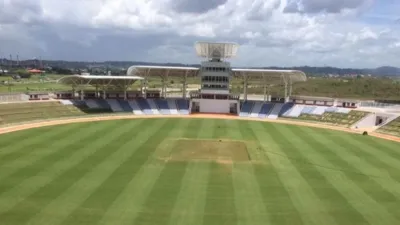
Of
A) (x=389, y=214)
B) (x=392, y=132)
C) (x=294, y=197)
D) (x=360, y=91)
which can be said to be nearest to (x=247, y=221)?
(x=294, y=197)

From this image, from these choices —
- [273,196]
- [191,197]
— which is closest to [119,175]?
[191,197]

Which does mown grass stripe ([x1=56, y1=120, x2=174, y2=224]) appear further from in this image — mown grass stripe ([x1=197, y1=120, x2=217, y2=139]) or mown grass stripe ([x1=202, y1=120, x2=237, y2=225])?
mown grass stripe ([x1=202, y1=120, x2=237, y2=225])

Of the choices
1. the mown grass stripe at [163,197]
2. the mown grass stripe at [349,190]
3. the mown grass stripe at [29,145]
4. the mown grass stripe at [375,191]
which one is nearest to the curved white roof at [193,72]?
the mown grass stripe at [29,145]

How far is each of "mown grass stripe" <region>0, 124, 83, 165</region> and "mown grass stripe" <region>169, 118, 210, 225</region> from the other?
1841 cm

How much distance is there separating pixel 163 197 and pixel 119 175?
23.1ft

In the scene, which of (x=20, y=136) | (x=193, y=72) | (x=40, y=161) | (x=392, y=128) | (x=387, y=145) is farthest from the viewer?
(x=193, y=72)

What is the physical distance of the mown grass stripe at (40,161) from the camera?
3403 centimetres

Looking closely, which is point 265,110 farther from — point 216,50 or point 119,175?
point 119,175

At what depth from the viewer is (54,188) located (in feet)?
106

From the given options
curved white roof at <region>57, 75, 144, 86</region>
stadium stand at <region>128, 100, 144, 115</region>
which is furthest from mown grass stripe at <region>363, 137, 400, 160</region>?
curved white roof at <region>57, 75, 144, 86</region>

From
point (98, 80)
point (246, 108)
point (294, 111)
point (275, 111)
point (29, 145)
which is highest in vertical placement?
point (98, 80)

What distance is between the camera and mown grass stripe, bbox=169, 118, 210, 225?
89.1ft

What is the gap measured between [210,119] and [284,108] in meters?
18.3

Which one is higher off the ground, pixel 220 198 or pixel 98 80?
pixel 98 80
